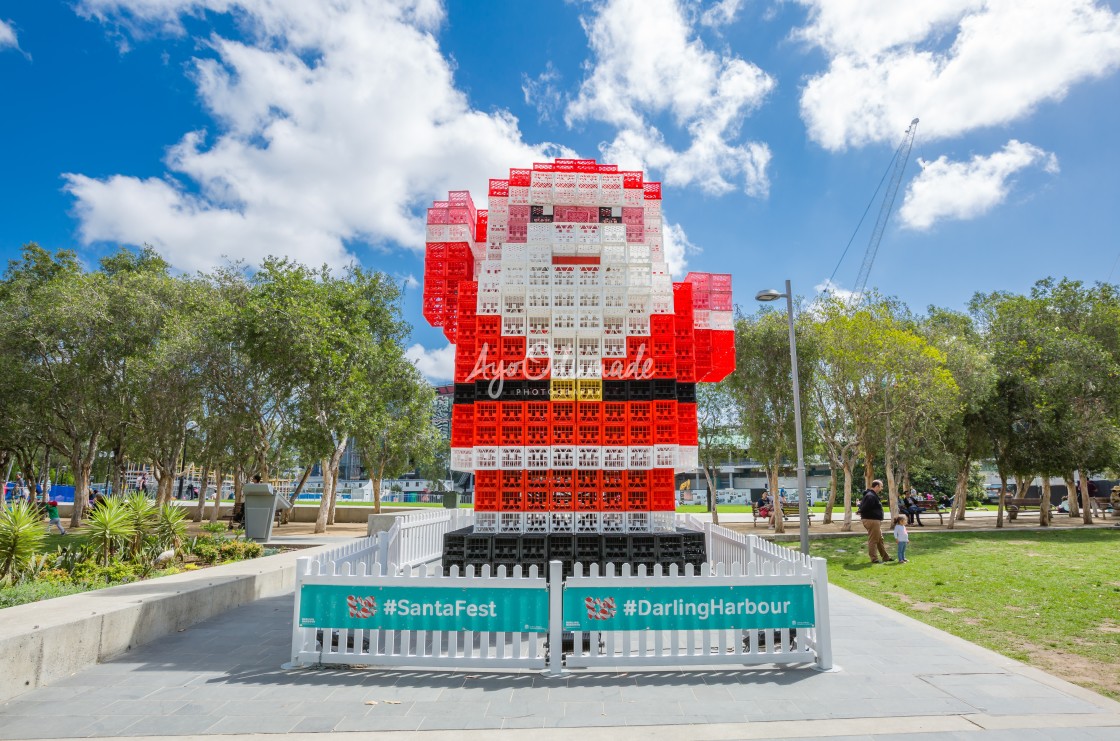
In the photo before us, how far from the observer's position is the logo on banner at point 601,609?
668cm

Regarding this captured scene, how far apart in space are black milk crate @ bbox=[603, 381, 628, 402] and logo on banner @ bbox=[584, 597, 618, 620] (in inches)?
173

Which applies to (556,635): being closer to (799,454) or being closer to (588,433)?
(588,433)

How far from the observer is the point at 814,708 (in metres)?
5.63

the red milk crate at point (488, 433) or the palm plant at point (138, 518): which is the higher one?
the red milk crate at point (488, 433)

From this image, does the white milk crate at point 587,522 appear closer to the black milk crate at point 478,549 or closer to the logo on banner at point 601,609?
the black milk crate at point 478,549

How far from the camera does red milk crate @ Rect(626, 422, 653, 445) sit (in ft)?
34.2

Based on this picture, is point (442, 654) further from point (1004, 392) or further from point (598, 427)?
point (1004, 392)

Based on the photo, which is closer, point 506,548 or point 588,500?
point 506,548

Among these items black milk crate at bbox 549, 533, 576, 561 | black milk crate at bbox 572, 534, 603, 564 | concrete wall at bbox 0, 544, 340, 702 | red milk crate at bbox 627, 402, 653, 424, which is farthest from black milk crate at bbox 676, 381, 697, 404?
concrete wall at bbox 0, 544, 340, 702

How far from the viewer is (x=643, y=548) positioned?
965 centimetres

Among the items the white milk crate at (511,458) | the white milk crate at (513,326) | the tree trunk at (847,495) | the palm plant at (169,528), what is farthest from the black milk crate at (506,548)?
the tree trunk at (847,495)

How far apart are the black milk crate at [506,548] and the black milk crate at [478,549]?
0.08m

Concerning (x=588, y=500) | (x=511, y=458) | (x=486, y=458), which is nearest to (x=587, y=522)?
(x=588, y=500)

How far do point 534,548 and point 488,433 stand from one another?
2027 mm
